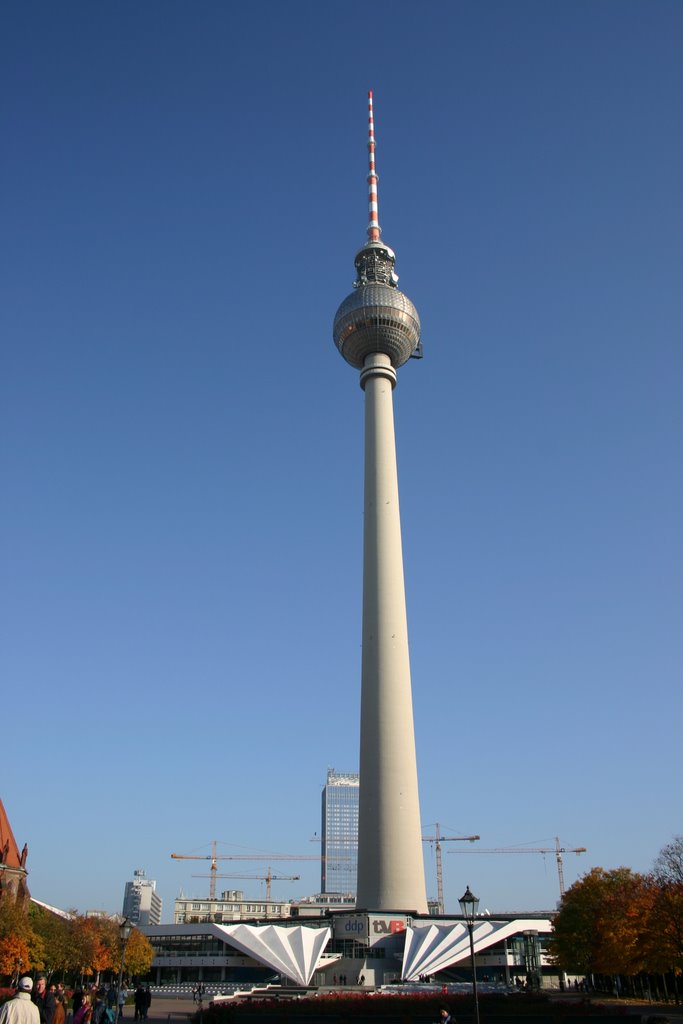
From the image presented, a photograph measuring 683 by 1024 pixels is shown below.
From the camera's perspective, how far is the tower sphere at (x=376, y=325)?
94.9 metres

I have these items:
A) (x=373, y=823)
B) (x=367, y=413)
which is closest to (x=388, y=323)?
(x=367, y=413)

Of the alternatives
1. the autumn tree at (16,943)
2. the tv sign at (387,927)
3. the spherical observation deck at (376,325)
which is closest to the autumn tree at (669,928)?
the tv sign at (387,927)

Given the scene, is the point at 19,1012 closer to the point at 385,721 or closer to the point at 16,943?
the point at 16,943

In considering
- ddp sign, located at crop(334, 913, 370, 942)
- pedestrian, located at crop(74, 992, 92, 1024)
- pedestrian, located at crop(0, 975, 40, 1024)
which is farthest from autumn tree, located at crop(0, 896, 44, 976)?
pedestrian, located at crop(0, 975, 40, 1024)

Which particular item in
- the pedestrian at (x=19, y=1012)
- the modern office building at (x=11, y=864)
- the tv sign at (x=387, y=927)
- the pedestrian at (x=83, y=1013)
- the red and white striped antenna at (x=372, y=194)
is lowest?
the pedestrian at (x=83, y=1013)

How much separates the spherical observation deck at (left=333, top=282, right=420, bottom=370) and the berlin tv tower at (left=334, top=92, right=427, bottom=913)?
12 centimetres

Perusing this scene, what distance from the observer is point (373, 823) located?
72812 mm

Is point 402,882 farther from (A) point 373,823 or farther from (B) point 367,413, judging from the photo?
(B) point 367,413

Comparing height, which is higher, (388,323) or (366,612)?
(388,323)

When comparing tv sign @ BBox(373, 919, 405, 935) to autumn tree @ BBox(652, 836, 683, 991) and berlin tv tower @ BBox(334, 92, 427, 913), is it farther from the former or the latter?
autumn tree @ BBox(652, 836, 683, 991)

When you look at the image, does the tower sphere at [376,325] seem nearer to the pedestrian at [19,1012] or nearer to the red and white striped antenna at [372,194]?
the red and white striped antenna at [372,194]

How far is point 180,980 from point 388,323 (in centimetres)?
7623

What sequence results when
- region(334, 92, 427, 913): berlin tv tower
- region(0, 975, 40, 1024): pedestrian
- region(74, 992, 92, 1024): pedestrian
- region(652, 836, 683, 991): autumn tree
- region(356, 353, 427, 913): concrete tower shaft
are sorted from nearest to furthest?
1. region(0, 975, 40, 1024): pedestrian
2. region(74, 992, 92, 1024): pedestrian
3. region(652, 836, 683, 991): autumn tree
4. region(356, 353, 427, 913): concrete tower shaft
5. region(334, 92, 427, 913): berlin tv tower

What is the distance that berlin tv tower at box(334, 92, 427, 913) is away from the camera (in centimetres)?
7169
